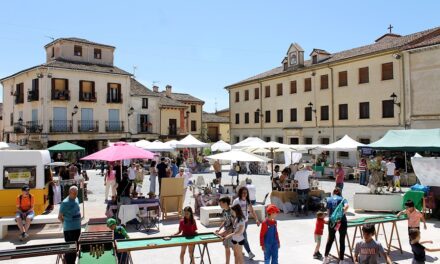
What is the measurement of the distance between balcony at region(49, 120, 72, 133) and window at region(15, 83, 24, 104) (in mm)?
5099

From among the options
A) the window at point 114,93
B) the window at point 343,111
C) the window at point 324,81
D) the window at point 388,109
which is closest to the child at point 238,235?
the window at point 388,109

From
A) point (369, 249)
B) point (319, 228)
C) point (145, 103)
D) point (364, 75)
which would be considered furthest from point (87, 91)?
point (369, 249)

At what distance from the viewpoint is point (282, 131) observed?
36.8 meters

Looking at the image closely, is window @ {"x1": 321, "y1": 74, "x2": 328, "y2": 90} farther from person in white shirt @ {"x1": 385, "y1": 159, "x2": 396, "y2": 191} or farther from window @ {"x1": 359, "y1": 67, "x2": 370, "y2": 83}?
person in white shirt @ {"x1": 385, "y1": 159, "x2": 396, "y2": 191}

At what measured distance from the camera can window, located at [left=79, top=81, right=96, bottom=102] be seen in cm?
3638

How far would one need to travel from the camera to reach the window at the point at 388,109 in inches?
1057

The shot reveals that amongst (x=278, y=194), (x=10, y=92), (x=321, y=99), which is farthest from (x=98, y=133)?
(x=278, y=194)

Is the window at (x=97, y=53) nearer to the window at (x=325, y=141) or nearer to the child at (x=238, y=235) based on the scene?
the window at (x=325, y=141)

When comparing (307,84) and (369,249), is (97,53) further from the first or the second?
(369,249)

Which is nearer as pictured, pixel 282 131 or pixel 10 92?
pixel 282 131

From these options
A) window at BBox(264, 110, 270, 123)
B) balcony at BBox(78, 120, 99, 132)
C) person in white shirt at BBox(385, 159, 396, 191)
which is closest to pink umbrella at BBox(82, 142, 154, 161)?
person in white shirt at BBox(385, 159, 396, 191)

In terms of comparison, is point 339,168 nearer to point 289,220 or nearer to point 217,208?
point 289,220

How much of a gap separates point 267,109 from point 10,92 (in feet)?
87.0

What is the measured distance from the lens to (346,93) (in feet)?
99.1
